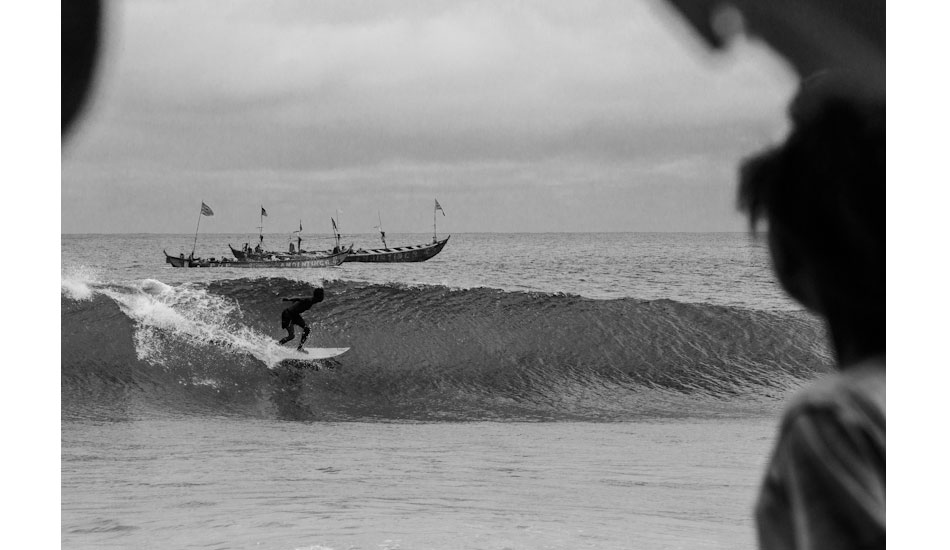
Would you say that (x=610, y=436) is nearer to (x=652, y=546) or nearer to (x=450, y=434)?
(x=450, y=434)

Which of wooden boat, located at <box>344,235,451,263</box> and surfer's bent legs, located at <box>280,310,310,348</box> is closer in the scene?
wooden boat, located at <box>344,235,451,263</box>

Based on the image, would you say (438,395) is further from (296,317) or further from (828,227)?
(828,227)

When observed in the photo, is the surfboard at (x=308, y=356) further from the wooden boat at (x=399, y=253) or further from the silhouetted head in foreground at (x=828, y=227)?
the silhouetted head in foreground at (x=828, y=227)

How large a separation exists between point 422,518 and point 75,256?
1.79 meters

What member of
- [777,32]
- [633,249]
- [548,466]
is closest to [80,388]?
[548,466]

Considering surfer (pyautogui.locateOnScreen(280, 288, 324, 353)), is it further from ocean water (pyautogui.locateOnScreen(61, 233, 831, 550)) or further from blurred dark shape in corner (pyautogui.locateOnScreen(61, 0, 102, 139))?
blurred dark shape in corner (pyautogui.locateOnScreen(61, 0, 102, 139))

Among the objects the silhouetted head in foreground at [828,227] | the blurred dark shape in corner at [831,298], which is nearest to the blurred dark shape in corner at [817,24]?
the blurred dark shape in corner at [831,298]

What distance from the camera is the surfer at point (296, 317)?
350cm

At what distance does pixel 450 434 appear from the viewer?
3.44 meters

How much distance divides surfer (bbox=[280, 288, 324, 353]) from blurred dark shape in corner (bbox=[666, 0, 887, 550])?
9.07 ft

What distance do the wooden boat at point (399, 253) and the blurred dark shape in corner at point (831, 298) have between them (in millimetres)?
2371

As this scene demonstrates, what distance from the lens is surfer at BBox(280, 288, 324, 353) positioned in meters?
3.50

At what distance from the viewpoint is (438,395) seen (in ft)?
12.3

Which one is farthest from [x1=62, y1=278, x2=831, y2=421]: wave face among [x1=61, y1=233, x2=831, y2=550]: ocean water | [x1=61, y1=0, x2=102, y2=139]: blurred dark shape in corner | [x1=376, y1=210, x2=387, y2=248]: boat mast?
[x1=61, y1=0, x2=102, y2=139]: blurred dark shape in corner
